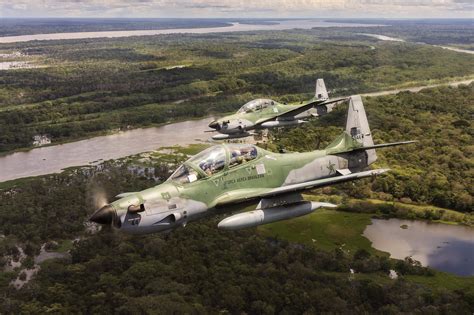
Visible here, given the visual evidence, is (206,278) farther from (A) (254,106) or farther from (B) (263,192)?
(B) (263,192)

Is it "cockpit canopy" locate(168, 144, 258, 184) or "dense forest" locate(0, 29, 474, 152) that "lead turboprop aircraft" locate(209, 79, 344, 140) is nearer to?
"cockpit canopy" locate(168, 144, 258, 184)

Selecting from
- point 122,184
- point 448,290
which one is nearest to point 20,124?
point 122,184

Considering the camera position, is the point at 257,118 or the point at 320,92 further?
the point at 320,92

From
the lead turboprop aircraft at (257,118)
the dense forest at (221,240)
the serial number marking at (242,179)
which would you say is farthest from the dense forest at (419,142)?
the serial number marking at (242,179)

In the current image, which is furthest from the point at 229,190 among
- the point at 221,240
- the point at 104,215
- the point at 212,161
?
the point at 221,240

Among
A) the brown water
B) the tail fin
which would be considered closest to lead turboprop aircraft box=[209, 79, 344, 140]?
the tail fin

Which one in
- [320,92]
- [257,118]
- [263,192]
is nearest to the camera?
[263,192]

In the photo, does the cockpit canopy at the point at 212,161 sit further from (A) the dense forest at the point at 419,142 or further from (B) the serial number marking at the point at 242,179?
(A) the dense forest at the point at 419,142
